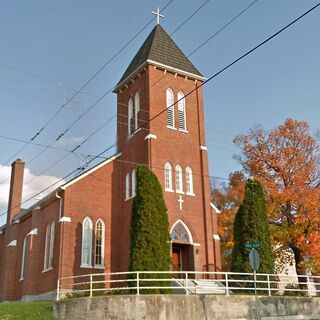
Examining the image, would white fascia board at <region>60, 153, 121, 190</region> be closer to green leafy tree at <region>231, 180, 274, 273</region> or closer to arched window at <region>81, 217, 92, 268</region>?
arched window at <region>81, 217, 92, 268</region>

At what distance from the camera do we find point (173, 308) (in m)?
17.3

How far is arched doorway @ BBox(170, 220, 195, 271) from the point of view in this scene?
26.6 metres

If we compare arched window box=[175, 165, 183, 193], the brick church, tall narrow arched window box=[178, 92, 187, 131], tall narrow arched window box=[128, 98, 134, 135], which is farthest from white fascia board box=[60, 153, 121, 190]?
tall narrow arched window box=[178, 92, 187, 131]

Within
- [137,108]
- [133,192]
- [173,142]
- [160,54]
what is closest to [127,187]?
[133,192]

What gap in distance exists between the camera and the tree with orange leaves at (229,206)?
1201 inches

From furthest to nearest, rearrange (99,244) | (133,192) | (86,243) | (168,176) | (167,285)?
1. (133,192)
2. (168,176)
3. (99,244)
4. (86,243)
5. (167,285)

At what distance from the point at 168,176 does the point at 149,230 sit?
7.26m

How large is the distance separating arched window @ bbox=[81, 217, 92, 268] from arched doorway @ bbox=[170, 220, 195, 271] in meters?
5.01

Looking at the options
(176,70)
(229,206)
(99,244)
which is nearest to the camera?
(99,244)

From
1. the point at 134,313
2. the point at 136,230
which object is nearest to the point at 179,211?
the point at 136,230

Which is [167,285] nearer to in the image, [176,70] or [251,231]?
[251,231]

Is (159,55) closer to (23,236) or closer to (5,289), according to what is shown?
(23,236)

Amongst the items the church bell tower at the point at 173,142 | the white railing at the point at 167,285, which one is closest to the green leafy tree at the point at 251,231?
the white railing at the point at 167,285

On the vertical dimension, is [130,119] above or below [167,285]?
above
